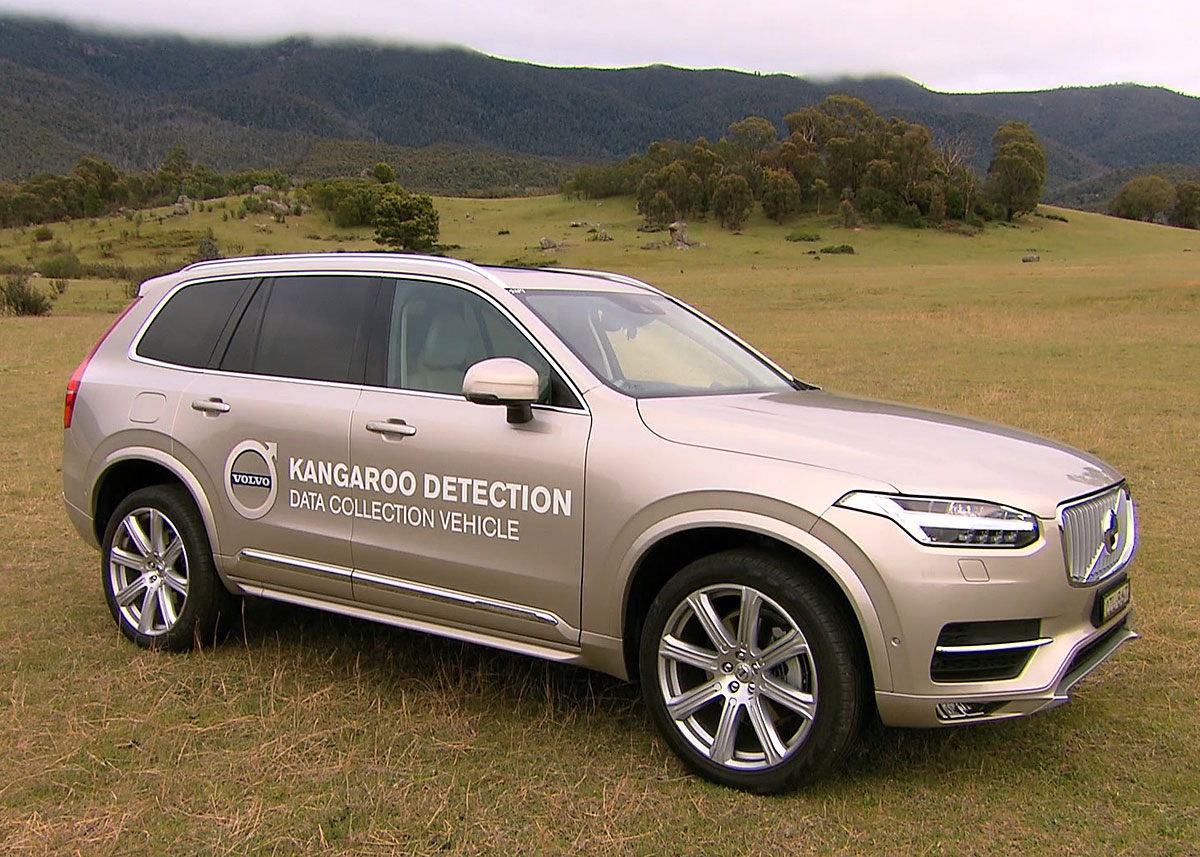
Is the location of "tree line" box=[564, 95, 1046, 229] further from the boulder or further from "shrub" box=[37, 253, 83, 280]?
"shrub" box=[37, 253, 83, 280]

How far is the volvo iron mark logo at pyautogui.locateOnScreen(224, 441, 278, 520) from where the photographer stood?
4.51 metres

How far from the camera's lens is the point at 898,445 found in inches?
140

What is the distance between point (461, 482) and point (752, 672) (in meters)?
1.30

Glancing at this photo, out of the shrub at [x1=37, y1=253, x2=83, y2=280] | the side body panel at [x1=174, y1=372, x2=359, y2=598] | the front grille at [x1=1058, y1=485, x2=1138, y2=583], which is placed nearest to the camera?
the front grille at [x1=1058, y1=485, x2=1138, y2=583]

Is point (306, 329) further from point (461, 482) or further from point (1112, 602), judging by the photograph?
point (1112, 602)

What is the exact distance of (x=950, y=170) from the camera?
290ft

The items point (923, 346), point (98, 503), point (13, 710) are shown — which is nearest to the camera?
point (13, 710)

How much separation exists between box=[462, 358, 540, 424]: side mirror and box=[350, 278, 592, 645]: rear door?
18 cm

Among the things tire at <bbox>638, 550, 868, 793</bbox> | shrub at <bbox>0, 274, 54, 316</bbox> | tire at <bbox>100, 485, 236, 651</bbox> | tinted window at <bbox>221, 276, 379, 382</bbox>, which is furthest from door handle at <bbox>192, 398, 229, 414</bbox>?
shrub at <bbox>0, 274, 54, 316</bbox>

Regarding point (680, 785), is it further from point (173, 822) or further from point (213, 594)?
point (213, 594)

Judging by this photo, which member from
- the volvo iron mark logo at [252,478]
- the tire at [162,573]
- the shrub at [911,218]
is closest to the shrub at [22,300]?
the tire at [162,573]

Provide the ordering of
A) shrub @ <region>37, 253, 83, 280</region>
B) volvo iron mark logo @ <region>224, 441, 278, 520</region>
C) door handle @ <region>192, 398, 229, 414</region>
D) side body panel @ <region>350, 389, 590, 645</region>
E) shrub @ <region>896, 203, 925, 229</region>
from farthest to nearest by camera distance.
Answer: shrub @ <region>896, 203, 925, 229</region> → shrub @ <region>37, 253, 83, 280</region> → door handle @ <region>192, 398, 229, 414</region> → volvo iron mark logo @ <region>224, 441, 278, 520</region> → side body panel @ <region>350, 389, 590, 645</region>

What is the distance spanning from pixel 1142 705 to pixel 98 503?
4867 millimetres

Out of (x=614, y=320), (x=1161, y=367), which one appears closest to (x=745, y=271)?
(x=1161, y=367)
